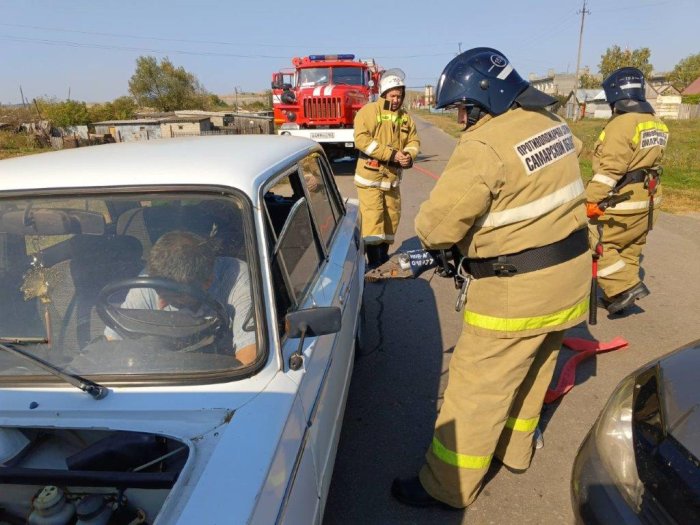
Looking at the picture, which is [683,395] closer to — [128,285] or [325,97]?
[128,285]

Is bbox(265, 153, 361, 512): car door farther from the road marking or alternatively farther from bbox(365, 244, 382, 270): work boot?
the road marking

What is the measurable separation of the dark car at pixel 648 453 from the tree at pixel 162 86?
5843 cm

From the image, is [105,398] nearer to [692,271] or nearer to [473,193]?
[473,193]

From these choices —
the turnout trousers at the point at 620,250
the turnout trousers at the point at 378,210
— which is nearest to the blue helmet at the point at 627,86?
the turnout trousers at the point at 620,250

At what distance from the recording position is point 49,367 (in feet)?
5.35

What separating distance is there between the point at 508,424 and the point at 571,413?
32.4 inches

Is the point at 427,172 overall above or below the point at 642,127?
below

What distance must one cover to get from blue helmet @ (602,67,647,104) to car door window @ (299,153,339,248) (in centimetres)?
259

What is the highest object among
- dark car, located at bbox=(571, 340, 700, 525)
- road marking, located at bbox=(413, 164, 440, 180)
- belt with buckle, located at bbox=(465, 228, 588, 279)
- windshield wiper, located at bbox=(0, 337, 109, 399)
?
belt with buckle, located at bbox=(465, 228, 588, 279)

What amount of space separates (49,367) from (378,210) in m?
3.94

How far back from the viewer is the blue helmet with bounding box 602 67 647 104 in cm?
402

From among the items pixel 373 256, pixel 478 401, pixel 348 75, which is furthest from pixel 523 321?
pixel 348 75

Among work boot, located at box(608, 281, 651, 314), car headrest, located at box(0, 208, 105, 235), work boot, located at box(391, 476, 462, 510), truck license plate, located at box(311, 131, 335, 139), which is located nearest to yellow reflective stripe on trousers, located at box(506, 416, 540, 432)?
work boot, located at box(391, 476, 462, 510)

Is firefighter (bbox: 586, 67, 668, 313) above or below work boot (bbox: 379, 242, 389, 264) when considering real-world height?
above
